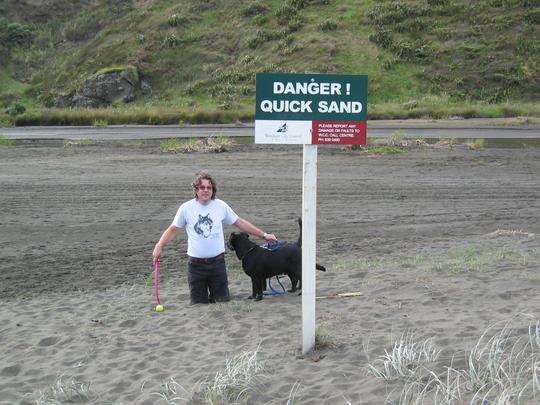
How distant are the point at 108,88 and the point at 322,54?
14.2 meters

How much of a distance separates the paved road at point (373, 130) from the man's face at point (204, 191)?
2053cm

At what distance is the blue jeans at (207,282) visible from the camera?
8.19 meters

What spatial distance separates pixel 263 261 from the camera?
815 centimetres

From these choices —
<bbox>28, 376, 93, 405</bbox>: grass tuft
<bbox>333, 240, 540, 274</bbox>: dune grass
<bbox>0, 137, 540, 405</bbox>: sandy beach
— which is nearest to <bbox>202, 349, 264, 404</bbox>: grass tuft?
<bbox>0, 137, 540, 405</bbox>: sandy beach

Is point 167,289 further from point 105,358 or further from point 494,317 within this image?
point 494,317

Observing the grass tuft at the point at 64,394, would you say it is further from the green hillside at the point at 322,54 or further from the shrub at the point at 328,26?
the shrub at the point at 328,26

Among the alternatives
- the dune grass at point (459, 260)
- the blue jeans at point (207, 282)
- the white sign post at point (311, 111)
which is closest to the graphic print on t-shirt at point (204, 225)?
the blue jeans at point (207, 282)

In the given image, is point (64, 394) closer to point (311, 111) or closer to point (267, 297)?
point (311, 111)

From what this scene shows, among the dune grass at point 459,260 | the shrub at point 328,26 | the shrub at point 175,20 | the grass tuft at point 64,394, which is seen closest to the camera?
the grass tuft at point 64,394

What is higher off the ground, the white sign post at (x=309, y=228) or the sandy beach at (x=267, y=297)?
the white sign post at (x=309, y=228)

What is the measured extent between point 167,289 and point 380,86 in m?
35.3

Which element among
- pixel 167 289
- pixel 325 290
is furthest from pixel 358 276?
pixel 167 289

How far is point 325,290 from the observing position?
27.2 feet

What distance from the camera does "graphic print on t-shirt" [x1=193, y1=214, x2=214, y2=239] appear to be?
8102 mm
